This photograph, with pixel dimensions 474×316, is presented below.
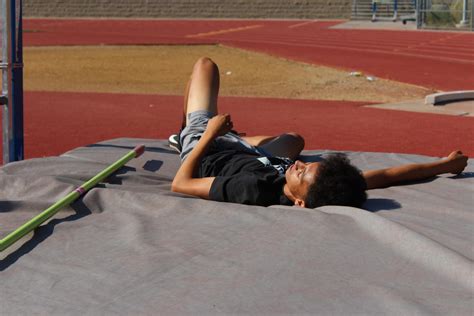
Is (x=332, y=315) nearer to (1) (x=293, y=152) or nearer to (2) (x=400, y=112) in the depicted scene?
(1) (x=293, y=152)

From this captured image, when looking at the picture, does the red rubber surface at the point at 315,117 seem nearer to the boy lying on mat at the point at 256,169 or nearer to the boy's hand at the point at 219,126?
the boy lying on mat at the point at 256,169

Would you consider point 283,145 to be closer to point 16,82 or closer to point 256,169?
point 256,169

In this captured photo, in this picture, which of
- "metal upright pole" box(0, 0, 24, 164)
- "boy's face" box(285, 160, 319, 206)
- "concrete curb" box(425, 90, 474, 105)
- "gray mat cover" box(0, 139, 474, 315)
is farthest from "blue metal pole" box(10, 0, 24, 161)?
"concrete curb" box(425, 90, 474, 105)

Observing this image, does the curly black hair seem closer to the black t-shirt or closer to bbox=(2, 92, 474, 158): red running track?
the black t-shirt

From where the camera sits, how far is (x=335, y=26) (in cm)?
2964

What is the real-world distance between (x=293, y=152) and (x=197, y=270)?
1.99 m

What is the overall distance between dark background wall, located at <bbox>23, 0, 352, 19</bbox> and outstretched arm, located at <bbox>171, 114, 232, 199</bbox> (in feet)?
103

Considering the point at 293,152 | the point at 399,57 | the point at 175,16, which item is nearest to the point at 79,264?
the point at 293,152

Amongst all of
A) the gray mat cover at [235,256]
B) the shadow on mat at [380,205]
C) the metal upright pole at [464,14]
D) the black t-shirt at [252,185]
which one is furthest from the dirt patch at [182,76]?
the metal upright pole at [464,14]

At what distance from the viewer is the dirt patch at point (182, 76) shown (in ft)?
37.7

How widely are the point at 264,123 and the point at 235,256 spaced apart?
5503 millimetres

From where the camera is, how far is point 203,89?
195 inches

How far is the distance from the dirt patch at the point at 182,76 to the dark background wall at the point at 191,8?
671 inches

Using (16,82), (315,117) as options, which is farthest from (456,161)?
(315,117)
